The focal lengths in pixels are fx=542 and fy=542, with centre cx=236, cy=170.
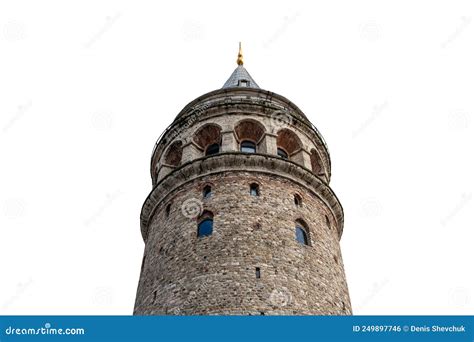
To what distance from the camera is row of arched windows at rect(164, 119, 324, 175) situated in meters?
25.7

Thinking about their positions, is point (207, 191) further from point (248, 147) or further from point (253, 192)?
point (248, 147)

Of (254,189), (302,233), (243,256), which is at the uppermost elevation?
(254,189)

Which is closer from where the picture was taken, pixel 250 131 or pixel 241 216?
pixel 241 216

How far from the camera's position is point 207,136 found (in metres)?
26.2

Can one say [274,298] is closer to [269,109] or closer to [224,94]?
[269,109]

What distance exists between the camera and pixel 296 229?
2116 centimetres

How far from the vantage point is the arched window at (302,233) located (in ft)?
68.7

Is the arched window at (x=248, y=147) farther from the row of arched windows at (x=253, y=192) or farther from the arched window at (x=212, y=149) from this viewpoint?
the row of arched windows at (x=253, y=192)

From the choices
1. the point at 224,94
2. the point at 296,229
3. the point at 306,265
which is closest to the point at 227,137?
the point at 224,94

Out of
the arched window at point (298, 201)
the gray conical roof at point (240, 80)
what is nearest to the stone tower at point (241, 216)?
the arched window at point (298, 201)

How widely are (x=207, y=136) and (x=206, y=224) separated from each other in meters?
6.29

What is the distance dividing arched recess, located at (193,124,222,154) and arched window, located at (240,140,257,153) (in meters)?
1.17

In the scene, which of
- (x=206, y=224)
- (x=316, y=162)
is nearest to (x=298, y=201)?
(x=206, y=224)

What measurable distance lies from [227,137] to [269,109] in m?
2.91
